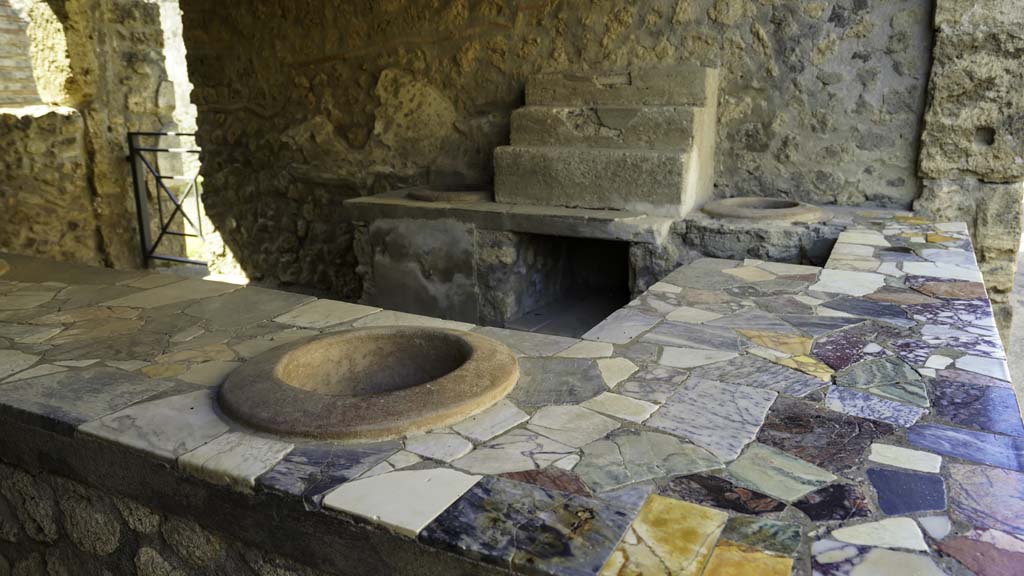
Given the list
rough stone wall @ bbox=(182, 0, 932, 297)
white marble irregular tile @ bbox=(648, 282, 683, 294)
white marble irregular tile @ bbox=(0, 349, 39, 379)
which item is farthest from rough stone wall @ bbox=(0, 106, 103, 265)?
white marble irregular tile @ bbox=(648, 282, 683, 294)

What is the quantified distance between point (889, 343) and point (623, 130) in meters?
2.05

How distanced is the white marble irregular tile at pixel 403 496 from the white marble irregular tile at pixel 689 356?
848mm

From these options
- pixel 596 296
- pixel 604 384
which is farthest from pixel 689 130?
pixel 604 384

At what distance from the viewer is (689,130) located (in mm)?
3729

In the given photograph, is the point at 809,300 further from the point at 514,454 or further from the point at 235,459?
the point at 235,459

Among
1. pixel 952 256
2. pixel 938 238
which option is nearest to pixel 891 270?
pixel 952 256

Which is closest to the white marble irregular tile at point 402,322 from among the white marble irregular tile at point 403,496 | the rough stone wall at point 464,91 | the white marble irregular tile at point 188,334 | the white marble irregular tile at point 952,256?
the white marble irregular tile at point 188,334

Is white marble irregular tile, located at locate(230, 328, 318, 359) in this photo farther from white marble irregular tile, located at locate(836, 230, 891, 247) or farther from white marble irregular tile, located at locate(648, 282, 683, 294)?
white marble irregular tile, located at locate(836, 230, 891, 247)

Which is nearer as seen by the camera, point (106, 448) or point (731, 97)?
point (106, 448)

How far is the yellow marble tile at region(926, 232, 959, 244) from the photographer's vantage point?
11.0 ft

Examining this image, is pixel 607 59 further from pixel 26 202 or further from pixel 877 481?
pixel 26 202

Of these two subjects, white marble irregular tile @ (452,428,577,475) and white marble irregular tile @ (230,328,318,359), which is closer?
white marble irregular tile @ (452,428,577,475)

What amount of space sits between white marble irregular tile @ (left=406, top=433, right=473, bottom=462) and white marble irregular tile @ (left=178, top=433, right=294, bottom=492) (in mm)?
269

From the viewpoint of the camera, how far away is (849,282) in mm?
2832
